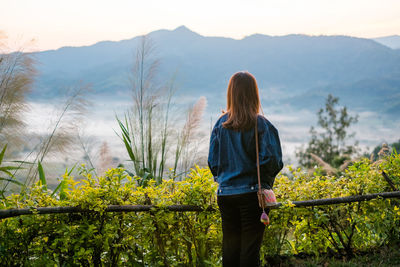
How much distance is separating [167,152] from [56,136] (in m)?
1.16

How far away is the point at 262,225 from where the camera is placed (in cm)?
221

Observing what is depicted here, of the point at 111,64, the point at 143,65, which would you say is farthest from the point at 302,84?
the point at 143,65

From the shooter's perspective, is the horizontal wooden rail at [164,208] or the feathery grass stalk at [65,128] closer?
the horizontal wooden rail at [164,208]

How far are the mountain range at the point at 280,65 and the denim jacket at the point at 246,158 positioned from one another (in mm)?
85242

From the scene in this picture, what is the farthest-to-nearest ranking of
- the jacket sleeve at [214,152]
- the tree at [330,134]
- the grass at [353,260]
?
the tree at [330,134]
the grass at [353,260]
the jacket sleeve at [214,152]

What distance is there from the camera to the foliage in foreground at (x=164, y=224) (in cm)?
251

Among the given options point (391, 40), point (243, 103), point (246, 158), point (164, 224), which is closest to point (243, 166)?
point (246, 158)

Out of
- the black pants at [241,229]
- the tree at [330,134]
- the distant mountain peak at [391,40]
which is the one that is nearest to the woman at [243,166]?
the black pants at [241,229]

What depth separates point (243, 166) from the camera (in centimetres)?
220

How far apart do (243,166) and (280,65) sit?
410 ft

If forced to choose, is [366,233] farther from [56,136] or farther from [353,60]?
[353,60]

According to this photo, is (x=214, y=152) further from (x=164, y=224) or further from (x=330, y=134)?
(x=330, y=134)

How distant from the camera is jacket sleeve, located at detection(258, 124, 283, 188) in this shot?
2.12m

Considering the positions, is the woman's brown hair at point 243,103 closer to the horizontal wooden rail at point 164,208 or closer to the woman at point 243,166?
the woman at point 243,166
